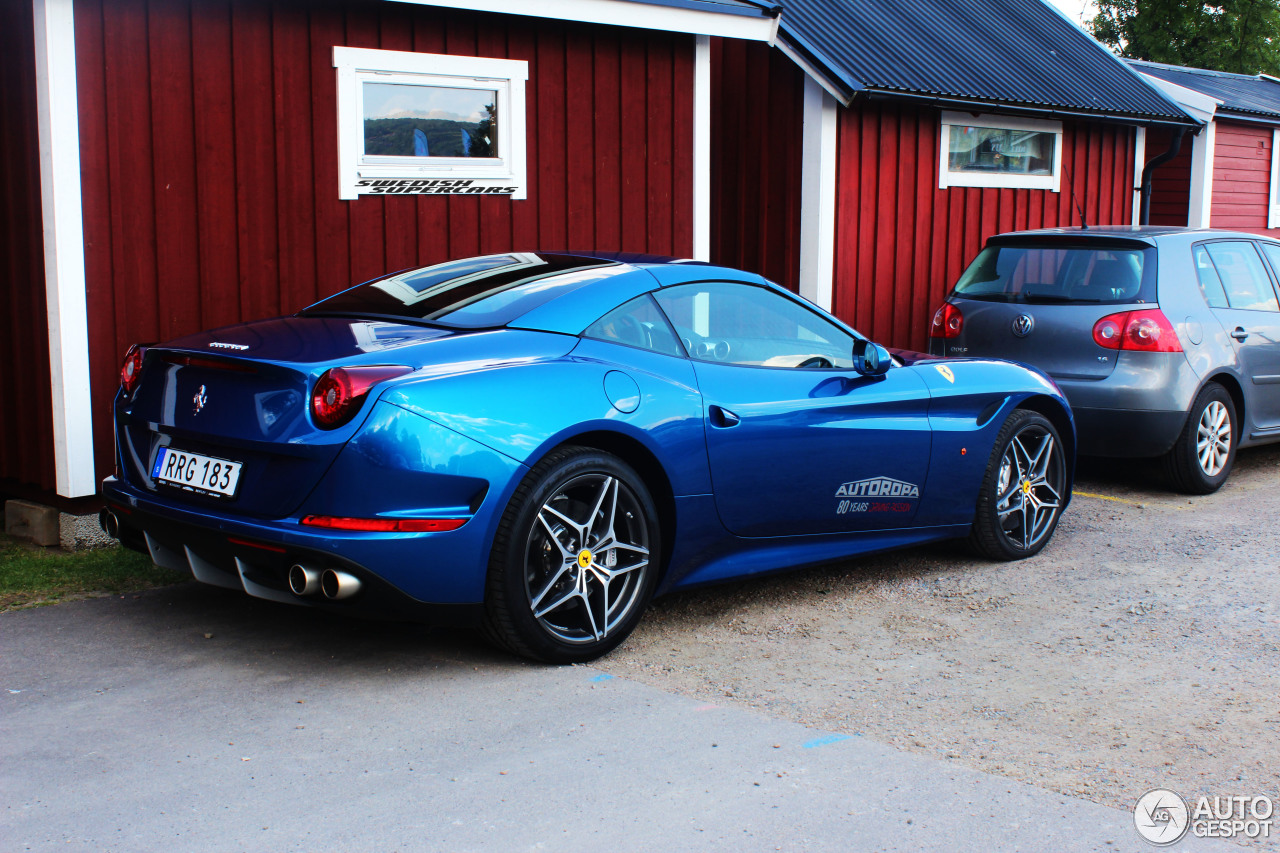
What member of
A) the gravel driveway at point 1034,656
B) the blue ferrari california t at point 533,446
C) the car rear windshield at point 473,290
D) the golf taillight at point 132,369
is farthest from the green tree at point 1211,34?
the golf taillight at point 132,369

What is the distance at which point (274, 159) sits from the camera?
683cm

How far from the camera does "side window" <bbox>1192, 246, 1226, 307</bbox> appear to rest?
764 cm

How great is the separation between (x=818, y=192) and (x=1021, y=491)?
4639mm

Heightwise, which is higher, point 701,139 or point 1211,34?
point 1211,34

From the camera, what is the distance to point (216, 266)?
663 centimetres

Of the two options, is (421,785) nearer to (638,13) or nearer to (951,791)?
Result: (951,791)

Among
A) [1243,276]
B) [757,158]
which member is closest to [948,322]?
[1243,276]

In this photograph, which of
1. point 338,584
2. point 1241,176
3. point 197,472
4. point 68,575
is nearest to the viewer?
point 338,584

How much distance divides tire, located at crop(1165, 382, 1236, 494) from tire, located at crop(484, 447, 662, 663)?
4232 millimetres

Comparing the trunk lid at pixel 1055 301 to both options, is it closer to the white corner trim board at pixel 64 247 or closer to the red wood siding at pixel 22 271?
the white corner trim board at pixel 64 247

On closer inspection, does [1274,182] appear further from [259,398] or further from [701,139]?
[259,398]

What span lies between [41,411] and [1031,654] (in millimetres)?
4767

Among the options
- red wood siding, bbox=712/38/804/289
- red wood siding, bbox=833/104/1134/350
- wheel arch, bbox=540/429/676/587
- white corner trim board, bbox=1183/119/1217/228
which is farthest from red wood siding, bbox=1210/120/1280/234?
wheel arch, bbox=540/429/676/587

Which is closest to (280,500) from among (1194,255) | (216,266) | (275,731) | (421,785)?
(275,731)
